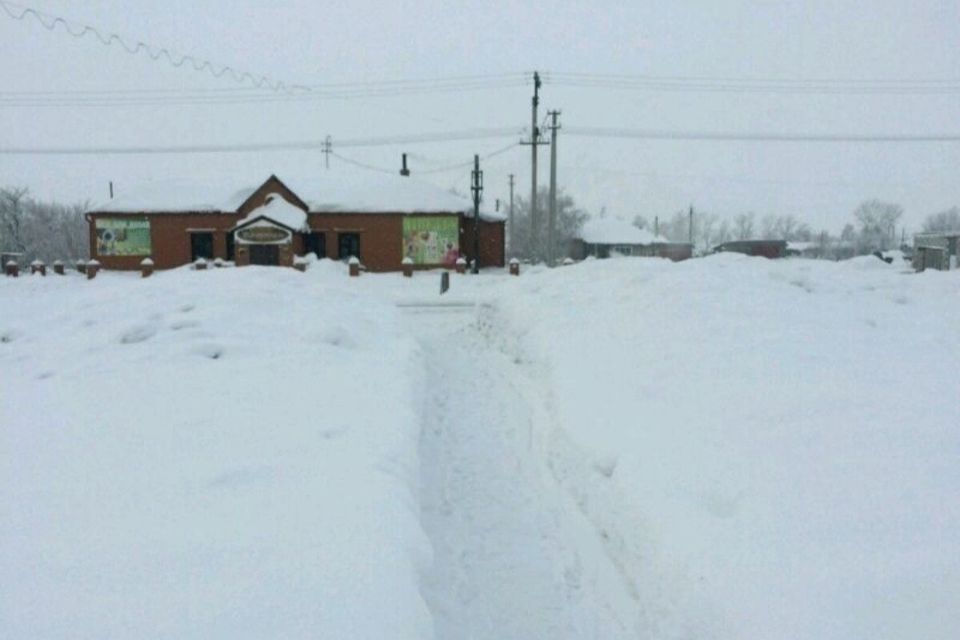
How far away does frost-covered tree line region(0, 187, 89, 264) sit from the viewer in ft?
187

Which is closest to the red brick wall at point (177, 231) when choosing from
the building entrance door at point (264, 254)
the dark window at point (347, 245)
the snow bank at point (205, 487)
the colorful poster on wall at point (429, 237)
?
the building entrance door at point (264, 254)

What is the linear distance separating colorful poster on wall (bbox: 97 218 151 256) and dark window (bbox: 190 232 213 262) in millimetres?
2599

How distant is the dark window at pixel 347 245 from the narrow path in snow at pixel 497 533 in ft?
94.9

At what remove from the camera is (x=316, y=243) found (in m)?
37.3

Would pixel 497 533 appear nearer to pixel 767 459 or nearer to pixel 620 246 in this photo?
pixel 767 459

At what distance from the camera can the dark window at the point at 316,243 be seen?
37.2m

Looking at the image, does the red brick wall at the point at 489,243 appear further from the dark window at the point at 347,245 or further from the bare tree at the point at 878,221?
the bare tree at the point at 878,221

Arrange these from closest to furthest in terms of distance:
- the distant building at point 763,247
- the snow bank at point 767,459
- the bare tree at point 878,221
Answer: the snow bank at point 767,459, the distant building at point 763,247, the bare tree at point 878,221

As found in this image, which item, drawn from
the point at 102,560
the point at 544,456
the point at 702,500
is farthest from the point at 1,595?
the point at 544,456

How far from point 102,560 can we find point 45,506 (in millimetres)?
966

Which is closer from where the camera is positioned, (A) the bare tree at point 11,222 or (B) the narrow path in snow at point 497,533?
(B) the narrow path in snow at point 497,533

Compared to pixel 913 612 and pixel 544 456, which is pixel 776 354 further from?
pixel 913 612

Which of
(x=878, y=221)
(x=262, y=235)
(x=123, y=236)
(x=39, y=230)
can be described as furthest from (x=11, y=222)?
(x=878, y=221)

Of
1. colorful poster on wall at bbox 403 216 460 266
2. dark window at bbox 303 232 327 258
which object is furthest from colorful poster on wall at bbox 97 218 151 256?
colorful poster on wall at bbox 403 216 460 266
